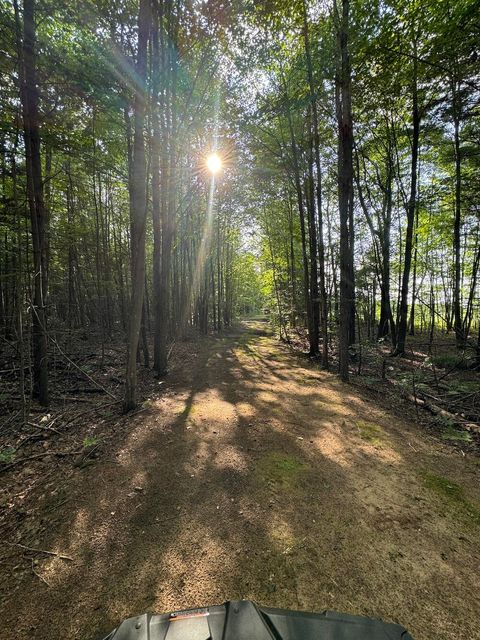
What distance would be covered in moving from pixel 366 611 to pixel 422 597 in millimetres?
458

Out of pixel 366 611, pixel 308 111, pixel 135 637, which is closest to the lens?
pixel 135 637

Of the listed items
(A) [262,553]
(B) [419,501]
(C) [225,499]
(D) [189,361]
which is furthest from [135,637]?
(D) [189,361]

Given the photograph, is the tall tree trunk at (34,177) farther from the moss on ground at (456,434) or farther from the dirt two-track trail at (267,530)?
the moss on ground at (456,434)

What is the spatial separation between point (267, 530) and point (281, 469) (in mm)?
991

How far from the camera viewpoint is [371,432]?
14.7ft

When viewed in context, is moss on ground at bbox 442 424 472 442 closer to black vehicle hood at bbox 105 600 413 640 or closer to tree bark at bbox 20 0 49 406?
black vehicle hood at bbox 105 600 413 640

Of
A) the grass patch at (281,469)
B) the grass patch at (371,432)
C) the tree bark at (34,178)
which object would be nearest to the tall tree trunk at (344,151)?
Result: the grass patch at (371,432)

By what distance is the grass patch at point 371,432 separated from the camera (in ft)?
13.8

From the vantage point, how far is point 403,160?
12398 mm

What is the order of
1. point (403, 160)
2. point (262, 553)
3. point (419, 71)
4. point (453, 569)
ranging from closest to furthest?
point (453, 569)
point (262, 553)
point (419, 71)
point (403, 160)

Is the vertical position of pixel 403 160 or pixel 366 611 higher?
pixel 403 160

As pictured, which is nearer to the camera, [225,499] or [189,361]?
[225,499]

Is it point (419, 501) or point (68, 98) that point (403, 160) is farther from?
point (419, 501)

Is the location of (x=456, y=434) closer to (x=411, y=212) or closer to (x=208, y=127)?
(x=411, y=212)
